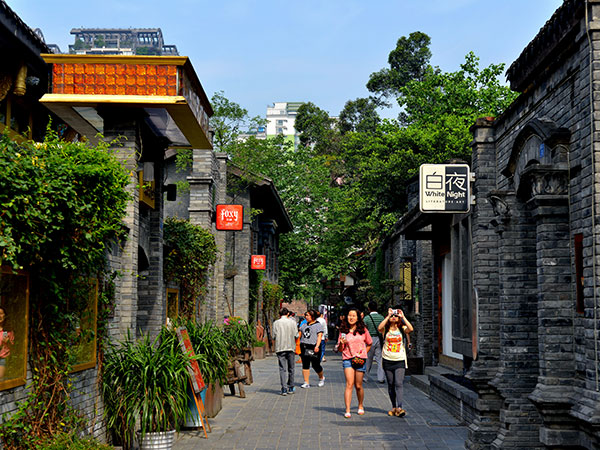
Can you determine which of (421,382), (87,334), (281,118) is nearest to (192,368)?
(87,334)

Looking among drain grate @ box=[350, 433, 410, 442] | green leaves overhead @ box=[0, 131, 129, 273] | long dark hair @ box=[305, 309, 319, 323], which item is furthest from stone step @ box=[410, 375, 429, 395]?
green leaves overhead @ box=[0, 131, 129, 273]

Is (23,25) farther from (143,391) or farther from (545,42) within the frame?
(545,42)

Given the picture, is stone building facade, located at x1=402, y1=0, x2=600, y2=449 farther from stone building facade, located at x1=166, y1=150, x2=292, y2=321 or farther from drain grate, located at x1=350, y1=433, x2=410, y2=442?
stone building facade, located at x1=166, y1=150, x2=292, y2=321

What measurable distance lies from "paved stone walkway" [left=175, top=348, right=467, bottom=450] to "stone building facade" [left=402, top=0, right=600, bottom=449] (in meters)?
0.75

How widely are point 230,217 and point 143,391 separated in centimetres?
1332

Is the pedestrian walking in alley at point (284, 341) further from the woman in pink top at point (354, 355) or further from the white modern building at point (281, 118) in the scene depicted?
the white modern building at point (281, 118)

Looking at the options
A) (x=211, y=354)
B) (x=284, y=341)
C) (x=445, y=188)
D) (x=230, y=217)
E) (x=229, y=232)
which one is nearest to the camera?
(x=445, y=188)

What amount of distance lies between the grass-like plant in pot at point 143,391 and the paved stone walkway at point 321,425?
1026 millimetres

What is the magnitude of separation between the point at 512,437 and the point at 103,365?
5210mm

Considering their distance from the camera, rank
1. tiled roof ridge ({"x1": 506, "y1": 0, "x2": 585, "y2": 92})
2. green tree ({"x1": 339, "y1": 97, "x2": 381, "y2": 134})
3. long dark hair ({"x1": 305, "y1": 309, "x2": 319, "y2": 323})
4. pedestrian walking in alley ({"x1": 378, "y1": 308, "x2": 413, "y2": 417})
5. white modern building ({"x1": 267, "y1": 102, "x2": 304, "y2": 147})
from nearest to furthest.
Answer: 1. tiled roof ridge ({"x1": 506, "y1": 0, "x2": 585, "y2": 92})
2. pedestrian walking in alley ({"x1": 378, "y1": 308, "x2": 413, "y2": 417})
3. long dark hair ({"x1": 305, "y1": 309, "x2": 319, "y2": 323})
4. green tree ({"x1": 339, "y1": 97, "x2": 381, "y2": 134})
5. white modern building ({"x1": 267, "y1": 102, "x2": 304, "y2": 147})

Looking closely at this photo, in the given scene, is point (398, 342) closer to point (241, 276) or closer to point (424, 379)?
point (424, 379)

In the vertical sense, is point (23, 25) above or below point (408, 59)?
below

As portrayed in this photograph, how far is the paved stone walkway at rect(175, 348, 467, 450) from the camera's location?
994cm

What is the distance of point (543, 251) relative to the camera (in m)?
7.58
